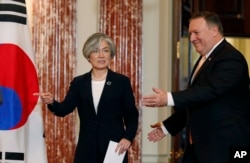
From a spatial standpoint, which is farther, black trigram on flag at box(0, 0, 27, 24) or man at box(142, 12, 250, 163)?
black trigram on flag at box(0, 0, 27, 24)

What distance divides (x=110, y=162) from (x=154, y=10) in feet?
5.60

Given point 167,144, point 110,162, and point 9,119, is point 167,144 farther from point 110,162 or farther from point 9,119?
point 9,119

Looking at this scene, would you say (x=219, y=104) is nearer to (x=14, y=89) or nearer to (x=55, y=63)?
(x=14, y=89)

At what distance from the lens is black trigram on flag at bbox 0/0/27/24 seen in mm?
2740

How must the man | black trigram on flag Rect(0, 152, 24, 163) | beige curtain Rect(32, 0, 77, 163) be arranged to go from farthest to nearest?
1. beige curtain Rect(32, 0, 77, 163)
2. black trigram on flag Rect(0, 152, 24, 163)
3. the man

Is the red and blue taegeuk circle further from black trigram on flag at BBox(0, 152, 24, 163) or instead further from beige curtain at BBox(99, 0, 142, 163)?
beige curtain at BBox(99, 0, 142, 163)

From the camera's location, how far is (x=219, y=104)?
264cm

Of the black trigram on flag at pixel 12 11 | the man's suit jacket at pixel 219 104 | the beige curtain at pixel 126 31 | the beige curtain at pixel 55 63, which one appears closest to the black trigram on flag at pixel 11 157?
the black trigram on flag at pixel 12 11

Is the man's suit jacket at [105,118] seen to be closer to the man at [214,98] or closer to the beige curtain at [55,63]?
the man at [214,98]

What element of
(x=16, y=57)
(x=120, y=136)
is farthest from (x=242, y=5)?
(x=16, y=57)

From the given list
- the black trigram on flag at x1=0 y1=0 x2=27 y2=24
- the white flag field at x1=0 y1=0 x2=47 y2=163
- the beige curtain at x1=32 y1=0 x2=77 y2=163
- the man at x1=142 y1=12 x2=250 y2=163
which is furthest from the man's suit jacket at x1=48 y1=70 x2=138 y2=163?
the beige curtain at x1=32 y1=0 x2=77 y2=163

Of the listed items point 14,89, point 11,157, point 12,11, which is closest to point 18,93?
point 14,89

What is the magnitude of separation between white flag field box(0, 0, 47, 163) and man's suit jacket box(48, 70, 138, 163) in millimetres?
189

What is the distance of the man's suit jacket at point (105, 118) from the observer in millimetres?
2832
